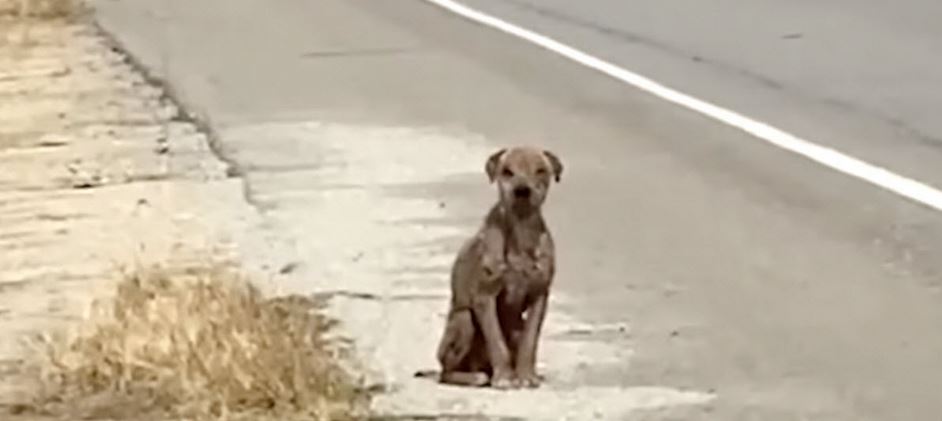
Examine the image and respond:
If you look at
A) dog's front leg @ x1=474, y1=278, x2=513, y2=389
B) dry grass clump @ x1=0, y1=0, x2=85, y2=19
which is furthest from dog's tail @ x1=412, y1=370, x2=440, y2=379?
dry grass clump @ x1=0, y1=0, x2=85, y2=19

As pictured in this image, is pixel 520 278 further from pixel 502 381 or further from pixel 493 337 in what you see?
pixel 502 381

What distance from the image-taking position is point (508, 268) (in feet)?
21.2

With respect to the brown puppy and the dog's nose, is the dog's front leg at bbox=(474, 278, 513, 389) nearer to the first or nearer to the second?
the brown puppy

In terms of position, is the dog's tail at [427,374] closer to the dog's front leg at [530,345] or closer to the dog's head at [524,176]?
the dog's front leg at [530,345]

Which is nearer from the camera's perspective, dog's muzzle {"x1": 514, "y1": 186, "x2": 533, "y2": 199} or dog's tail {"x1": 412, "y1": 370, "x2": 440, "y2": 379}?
dog's muzzle {"x1": 514, "y1": 186, "x2": 533, "y2": 199}

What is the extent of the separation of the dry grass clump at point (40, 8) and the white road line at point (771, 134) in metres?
4.80

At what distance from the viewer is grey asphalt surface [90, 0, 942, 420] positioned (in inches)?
289

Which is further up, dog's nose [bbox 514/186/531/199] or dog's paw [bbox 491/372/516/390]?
dog's nose [bbox 514/186/531/199]

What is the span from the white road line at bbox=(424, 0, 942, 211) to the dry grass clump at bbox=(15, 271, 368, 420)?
3.38 m

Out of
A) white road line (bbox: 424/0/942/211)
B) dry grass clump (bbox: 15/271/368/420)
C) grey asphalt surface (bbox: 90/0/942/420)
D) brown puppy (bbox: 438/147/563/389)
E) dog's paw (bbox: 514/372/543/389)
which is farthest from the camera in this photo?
white road line (bbox: 424/0/942/211)

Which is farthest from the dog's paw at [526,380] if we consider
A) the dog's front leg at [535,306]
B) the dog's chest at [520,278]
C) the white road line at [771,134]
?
the white road line at [771,134]

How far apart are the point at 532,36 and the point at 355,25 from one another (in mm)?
2428

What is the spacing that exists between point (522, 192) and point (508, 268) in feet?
0.64

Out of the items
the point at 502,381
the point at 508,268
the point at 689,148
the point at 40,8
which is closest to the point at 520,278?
the point at 508,268
